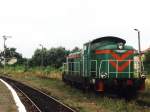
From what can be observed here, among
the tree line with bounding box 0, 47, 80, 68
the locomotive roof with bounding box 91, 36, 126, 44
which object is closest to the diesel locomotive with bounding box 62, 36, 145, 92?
the locomotive roof with bounding box 91, 36, 126, 44

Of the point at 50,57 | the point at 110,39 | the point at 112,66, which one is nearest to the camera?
the point at 112,66

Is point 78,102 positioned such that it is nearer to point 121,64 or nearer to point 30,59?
point 121,64

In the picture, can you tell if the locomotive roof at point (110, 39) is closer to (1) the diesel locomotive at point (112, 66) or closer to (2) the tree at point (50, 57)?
(1) the diesel locomotive at point (112, 66)

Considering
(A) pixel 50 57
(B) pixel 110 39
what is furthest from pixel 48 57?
(B) pixel 110 39

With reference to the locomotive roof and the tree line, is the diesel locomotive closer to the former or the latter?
the locomotive roof

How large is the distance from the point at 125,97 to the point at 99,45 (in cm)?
332

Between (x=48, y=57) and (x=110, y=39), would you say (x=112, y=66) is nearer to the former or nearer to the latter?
(x=110, y=39)

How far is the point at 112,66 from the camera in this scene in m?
23.7

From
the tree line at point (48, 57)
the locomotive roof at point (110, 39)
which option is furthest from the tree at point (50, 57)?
the locomotive roof at point (110, 39)

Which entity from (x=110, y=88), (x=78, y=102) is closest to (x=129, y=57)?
(x=110, y=88)

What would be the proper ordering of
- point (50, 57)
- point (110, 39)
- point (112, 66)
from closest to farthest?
point (112, 66) < point (110, 39) < point (50, 57)

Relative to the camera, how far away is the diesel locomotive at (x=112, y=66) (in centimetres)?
2286

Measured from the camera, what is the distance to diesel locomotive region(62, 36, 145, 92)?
900 inches

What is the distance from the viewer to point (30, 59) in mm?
110375
